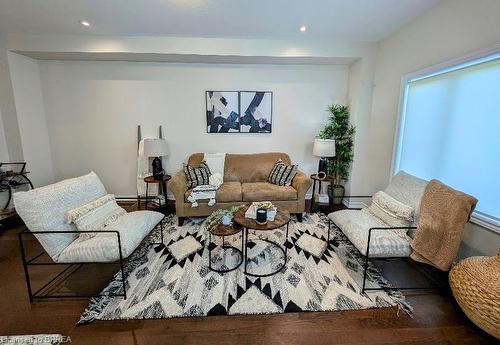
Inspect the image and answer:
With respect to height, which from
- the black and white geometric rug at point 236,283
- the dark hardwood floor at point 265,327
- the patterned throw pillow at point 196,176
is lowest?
the dark hardwood floor at point 265,327

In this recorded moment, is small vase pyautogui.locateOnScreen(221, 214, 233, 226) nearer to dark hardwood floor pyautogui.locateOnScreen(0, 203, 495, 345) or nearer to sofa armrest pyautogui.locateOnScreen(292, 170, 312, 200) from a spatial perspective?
dark hardwood floor pyautogui.locateOnScreen(0, 203, 495, 345)

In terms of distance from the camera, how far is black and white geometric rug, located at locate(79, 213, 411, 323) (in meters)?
1.88

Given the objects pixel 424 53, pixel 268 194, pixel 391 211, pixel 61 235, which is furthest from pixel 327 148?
pixel 61 235

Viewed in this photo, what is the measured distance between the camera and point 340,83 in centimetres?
416

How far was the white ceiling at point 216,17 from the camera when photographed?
8.28 ft

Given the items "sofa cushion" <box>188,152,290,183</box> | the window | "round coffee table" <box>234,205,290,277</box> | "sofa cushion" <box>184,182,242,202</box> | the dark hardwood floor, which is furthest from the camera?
"sofa cushion" <box>188,152,290,183</box>

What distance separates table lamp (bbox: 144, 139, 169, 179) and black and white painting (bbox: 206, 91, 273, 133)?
88 cm

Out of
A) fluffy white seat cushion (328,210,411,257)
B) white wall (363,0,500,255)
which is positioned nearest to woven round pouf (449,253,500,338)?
fluffy white seat cushion (328,210,411,257)

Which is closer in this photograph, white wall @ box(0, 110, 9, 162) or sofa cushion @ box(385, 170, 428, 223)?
sofa cushion @ box(385, 170, 428, 223)

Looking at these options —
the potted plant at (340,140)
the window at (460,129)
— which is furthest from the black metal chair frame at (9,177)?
the window at (460,129)

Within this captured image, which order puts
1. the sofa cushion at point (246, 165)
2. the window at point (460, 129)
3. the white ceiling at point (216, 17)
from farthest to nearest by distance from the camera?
the sofa cushion at point (246, 165), the white ceiling at point (216, 17), the window at point (460, 129)

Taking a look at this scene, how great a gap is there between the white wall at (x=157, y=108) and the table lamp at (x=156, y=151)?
477 millimetres

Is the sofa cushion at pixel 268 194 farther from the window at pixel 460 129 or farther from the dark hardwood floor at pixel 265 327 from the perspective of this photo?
the dark hardwood floor at pixel 265 327

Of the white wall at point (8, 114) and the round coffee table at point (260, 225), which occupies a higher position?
the white wall at point (8, 114)
